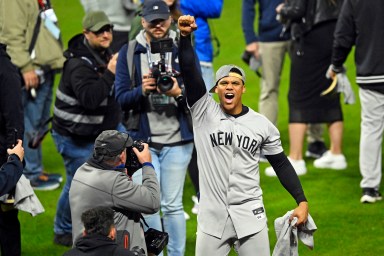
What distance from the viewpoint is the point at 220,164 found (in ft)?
23.0

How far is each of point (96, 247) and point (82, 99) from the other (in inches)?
136

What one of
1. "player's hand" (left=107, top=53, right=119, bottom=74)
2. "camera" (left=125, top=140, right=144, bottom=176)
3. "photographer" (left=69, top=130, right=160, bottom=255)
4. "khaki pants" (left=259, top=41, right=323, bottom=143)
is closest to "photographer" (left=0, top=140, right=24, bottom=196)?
"photographer" (left=69, top=130, right=160, bottom=255)

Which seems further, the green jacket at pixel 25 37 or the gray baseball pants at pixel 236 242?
the green jacket at pixel 25 37

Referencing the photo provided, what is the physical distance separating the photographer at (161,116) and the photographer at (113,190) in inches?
55.6

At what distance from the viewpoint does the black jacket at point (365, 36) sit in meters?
10.3

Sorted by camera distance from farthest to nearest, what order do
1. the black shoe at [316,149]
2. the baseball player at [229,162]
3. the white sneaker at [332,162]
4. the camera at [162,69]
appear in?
the black shoe at [316,149]
the white sneaker at [332,162]
the camera at [162,69]
the baseball player at [229,162]

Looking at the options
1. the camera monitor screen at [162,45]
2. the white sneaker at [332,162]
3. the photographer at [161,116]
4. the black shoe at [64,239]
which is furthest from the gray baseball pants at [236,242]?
the white sneaker at [332,162]

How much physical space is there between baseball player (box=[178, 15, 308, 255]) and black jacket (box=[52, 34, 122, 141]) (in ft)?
7.44

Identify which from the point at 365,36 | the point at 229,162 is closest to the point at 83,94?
the point at 229,162

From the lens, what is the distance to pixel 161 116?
27.7 feet

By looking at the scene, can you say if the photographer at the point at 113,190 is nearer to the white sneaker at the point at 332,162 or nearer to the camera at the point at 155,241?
the camera at the point at 155,241

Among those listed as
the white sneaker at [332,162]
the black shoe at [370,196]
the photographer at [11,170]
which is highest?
the photographer at [11,170]

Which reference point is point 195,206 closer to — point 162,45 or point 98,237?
point 162,45

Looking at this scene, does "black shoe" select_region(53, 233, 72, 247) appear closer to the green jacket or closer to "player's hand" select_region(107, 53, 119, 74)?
"player's hand" select_region(107, 53, 119, 74)
